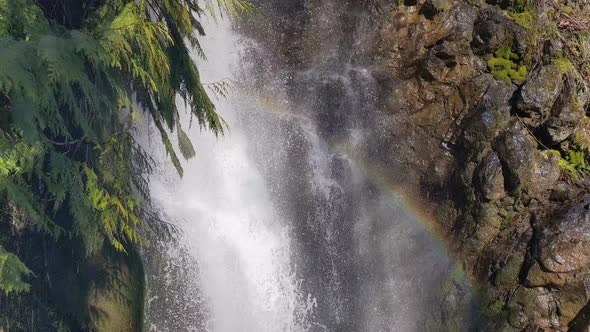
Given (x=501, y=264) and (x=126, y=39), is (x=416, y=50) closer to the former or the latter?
(x=501, y=264)

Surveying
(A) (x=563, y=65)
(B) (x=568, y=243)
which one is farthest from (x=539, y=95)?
(B) (x=568, y=243)

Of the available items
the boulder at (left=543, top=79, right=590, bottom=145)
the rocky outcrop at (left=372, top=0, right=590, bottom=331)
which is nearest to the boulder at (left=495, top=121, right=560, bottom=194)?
the rocky outcrop at (left=372, top=0, right=590, bottom=331)

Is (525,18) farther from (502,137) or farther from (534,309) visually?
(534,309)

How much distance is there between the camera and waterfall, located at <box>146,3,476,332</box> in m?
7.44

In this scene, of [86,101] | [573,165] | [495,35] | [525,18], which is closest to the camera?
[86,101]

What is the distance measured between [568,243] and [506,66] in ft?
8.67

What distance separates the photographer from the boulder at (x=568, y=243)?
7.00 m

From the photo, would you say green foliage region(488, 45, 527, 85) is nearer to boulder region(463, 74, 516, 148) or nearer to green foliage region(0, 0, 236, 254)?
boulder region(463, 74, 516, 148)

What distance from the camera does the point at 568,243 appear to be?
23.2 ft

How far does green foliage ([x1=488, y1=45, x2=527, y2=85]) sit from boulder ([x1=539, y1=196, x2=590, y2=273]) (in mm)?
1980

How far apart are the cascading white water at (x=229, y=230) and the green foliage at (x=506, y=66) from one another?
3.65 metres

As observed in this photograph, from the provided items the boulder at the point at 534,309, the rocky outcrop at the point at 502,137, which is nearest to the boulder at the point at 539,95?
the rocky outcrop at the point at 502,137

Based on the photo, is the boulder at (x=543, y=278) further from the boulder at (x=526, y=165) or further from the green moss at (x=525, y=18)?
the green moss at (x=525, y=18)

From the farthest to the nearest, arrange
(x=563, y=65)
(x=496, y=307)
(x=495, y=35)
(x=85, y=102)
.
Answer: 1. (x=495, y=35)
2. (x=563, y=65)
3. (x=496, y=307)
4. (x=85, y=102)
